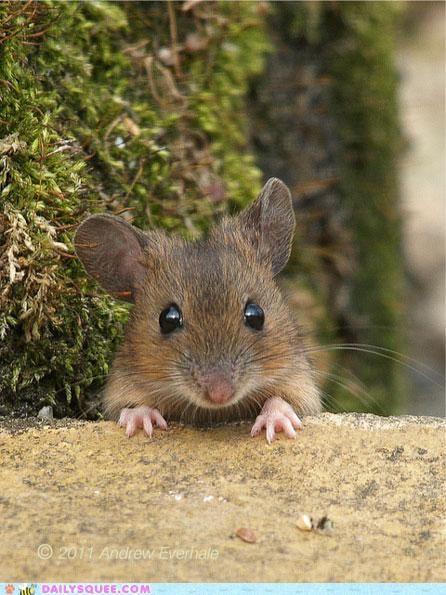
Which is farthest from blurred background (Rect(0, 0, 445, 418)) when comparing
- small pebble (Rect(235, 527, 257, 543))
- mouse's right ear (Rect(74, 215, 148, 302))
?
small pebble (Rect(235, 527, 257, 543))

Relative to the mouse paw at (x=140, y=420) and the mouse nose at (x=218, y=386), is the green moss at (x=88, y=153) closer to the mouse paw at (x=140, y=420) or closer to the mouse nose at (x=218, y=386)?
the mouse paw at (x=140, y=420)

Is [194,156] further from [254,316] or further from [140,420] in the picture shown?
[140,420]

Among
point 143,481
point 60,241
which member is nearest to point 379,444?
point 143,481

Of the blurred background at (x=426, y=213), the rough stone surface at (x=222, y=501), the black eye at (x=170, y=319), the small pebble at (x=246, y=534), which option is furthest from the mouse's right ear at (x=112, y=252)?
the blurred background at (x=426, y=213)

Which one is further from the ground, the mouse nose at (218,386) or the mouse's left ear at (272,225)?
the mouse's left ear at (272,225)

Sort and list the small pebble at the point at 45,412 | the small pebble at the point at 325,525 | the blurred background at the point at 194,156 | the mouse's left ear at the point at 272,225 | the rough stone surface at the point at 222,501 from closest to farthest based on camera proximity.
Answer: the rough stone surface at the point at 222,501 < the small pebble at the point at 325,525 < the blurred background at the point at 194,156 < the small pebble at the point at 45,412 < the mouse's left ear at the point at 272,225

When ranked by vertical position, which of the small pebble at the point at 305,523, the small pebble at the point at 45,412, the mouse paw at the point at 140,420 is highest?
the small pebble at the point at 305,523

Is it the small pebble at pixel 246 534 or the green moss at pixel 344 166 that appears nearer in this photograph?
the small pebble at pixel 246 534

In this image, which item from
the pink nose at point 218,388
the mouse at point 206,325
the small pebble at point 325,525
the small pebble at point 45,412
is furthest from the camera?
the small pebble at point 45,412
